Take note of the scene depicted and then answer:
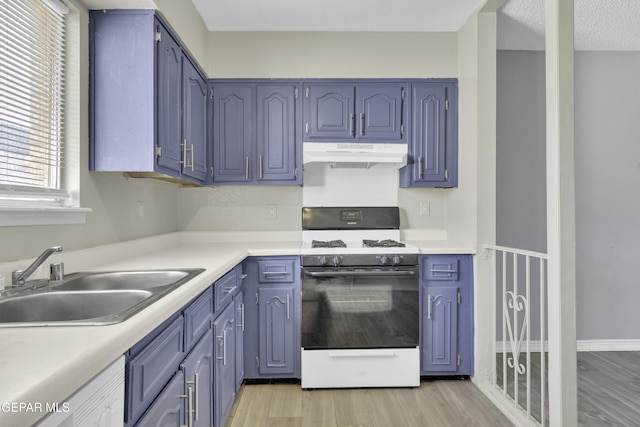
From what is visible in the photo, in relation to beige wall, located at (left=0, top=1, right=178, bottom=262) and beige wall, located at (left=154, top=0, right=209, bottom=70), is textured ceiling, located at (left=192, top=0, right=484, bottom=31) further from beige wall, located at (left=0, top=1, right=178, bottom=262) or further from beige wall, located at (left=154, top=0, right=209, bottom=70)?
beige wall, located at (left=0, top=1, right=178, bottom=262)

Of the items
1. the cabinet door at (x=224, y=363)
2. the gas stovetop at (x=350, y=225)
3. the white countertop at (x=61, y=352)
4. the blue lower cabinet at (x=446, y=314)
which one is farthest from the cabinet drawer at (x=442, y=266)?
the white countertop at (x=61, y=352)

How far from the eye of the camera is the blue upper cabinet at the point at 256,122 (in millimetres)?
2777

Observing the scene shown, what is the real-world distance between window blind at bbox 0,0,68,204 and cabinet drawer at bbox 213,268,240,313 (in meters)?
0.78

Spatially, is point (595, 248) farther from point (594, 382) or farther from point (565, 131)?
point (565, 131)

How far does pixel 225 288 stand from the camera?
1898 millimetres

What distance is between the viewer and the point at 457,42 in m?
2.86

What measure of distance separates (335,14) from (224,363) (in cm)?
237

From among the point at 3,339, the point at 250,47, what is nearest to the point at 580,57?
the point at 250,47

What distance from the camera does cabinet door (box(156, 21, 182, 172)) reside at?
6.00 ft

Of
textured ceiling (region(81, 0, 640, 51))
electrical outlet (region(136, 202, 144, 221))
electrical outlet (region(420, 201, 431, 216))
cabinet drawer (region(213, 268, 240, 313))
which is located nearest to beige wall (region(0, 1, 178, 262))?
electrical outlet (region(136, 202, 144, 221))

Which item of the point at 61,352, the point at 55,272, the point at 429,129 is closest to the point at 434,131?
the point at 429,129

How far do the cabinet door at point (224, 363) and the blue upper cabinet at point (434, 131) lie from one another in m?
1.72

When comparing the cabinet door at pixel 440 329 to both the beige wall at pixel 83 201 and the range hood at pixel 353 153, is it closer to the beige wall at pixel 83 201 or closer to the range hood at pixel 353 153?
the range hood at pixel 353 153

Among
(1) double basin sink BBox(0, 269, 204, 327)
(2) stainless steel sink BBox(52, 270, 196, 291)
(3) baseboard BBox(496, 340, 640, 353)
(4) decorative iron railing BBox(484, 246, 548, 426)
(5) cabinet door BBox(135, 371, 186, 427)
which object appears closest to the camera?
(5) cabinet door BBox(135, 371, 186, 427)
